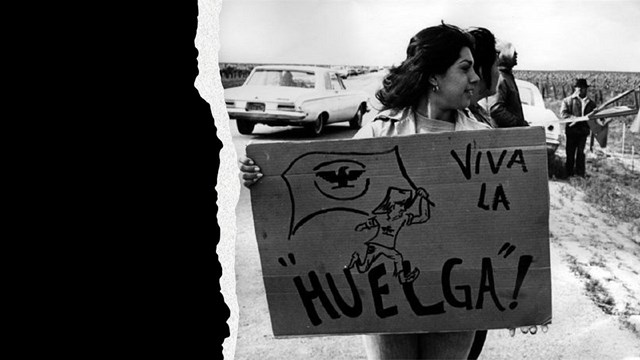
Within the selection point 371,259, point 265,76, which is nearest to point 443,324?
point 371,259

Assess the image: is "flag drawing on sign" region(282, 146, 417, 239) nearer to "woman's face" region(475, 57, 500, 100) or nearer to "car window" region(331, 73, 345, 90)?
"woman's face" region(475, 57, 500, 100)

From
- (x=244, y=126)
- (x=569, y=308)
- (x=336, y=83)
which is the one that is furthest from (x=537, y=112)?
(x=569, y=308)

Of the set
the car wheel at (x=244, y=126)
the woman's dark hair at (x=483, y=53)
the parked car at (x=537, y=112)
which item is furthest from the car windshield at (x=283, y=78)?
the woman's dark hair at (x=483, y=53)

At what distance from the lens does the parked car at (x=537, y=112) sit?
7316 millimetres

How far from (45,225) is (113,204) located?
15 cm

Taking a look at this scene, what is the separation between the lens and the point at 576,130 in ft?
24.1

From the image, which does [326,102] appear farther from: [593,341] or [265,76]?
[593,341]

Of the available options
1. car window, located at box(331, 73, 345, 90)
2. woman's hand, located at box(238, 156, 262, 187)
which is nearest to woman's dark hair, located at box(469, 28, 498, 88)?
woman's hand, located at box(238, 156, 262, 187)

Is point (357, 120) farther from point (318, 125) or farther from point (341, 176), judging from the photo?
point (341, 176)

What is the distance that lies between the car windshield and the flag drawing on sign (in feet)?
17.6

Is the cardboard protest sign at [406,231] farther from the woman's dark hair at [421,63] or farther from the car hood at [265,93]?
the car hood at [265,93]

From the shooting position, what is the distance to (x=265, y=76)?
23.9 ft

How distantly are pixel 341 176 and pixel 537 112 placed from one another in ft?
20.5

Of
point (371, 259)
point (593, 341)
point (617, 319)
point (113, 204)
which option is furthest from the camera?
point (617, 319)
